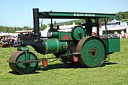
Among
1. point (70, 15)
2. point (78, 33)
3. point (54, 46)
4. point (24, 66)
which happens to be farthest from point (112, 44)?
point (24, 66)

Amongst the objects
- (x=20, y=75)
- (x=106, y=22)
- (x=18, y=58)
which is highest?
(x=106, y=22)

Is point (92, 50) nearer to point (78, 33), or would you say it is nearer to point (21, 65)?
point (78, 33)

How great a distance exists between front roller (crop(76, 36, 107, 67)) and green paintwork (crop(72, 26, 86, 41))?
0.28 meters

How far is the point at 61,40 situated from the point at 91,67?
1.64 meters

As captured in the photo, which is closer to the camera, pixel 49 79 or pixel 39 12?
pixel 49 79

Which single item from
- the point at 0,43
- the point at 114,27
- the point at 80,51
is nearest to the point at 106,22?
the point at 80,51

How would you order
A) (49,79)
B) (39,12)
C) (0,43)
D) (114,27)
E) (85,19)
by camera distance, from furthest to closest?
(114,27), (0,43), (85,19), (39,12), (49,79)

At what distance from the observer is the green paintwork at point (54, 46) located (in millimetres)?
9026

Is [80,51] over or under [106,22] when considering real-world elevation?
under

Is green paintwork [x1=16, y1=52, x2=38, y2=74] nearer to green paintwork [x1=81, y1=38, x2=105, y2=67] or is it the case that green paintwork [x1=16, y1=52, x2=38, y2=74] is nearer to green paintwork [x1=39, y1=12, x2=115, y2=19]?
green paintwork [x1=39, y1=12, x2=115, y2=19]

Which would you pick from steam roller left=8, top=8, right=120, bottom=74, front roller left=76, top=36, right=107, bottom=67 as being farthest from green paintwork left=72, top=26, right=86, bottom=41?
front roller left=76, top=36, right=107, bottom=67

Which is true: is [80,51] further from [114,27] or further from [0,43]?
[114,27]

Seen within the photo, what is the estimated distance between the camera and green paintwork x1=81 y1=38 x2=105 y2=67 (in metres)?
9.52

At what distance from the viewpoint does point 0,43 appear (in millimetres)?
24234
